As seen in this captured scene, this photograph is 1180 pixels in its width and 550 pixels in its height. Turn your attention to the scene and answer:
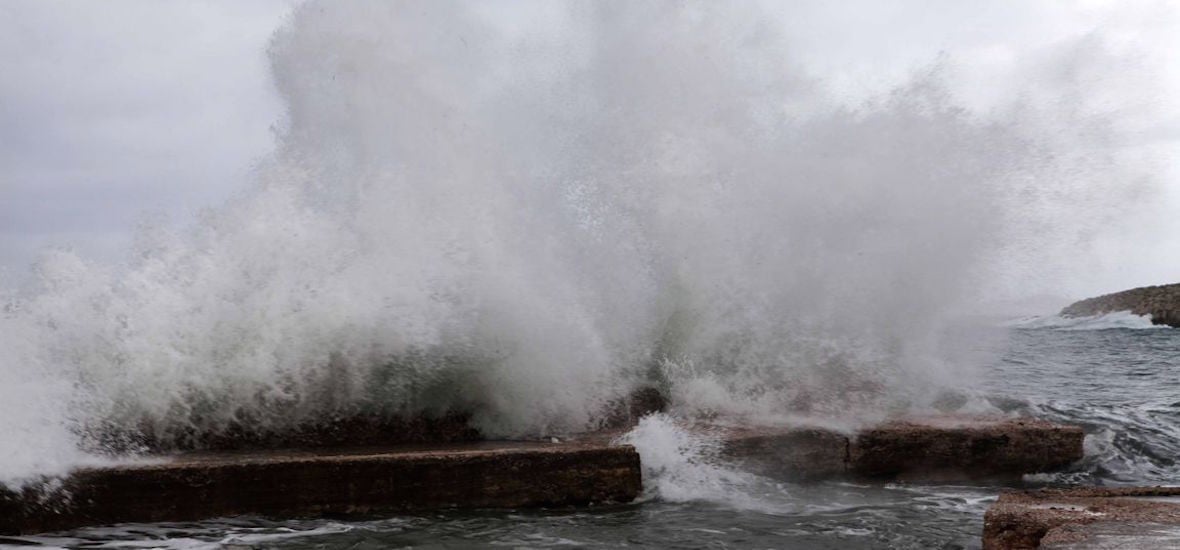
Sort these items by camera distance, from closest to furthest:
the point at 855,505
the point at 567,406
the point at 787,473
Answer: the point at 855,505 → the point at 787,473 → the point at 567,406

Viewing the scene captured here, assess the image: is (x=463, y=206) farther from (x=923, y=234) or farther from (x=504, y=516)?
(x=923, y=234)

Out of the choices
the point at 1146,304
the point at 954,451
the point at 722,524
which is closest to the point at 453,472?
the point at 722,524

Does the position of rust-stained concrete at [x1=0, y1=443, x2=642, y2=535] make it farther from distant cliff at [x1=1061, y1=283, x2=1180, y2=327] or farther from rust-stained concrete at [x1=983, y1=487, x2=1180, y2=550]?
distant cliff at [x1=1061, y1=283, x2=1180, y2=327]

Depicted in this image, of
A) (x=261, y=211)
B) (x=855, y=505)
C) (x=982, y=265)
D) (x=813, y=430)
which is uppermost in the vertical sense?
(x=261, y=211)

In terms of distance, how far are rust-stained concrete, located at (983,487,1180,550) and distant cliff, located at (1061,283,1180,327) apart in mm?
27611

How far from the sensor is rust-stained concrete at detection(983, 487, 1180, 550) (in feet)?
9.91

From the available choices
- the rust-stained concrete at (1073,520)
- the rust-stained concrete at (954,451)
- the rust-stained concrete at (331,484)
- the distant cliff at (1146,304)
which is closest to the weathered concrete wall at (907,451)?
the rust-stained concrete at (954,451)

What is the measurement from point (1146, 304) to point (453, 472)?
32.2 meters

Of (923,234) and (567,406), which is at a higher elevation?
(923,234)

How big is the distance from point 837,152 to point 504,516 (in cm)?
415

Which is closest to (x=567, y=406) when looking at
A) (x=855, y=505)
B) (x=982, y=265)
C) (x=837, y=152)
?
(x=855, y=505)

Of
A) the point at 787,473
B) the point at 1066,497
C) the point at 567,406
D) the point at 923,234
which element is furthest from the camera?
the point at 923,234

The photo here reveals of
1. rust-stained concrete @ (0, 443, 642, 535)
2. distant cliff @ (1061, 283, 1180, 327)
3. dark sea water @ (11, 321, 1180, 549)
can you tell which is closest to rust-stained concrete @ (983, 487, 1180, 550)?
dark sea water @ (11, 321, 1180, 549)

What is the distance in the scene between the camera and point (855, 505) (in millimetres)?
4430
